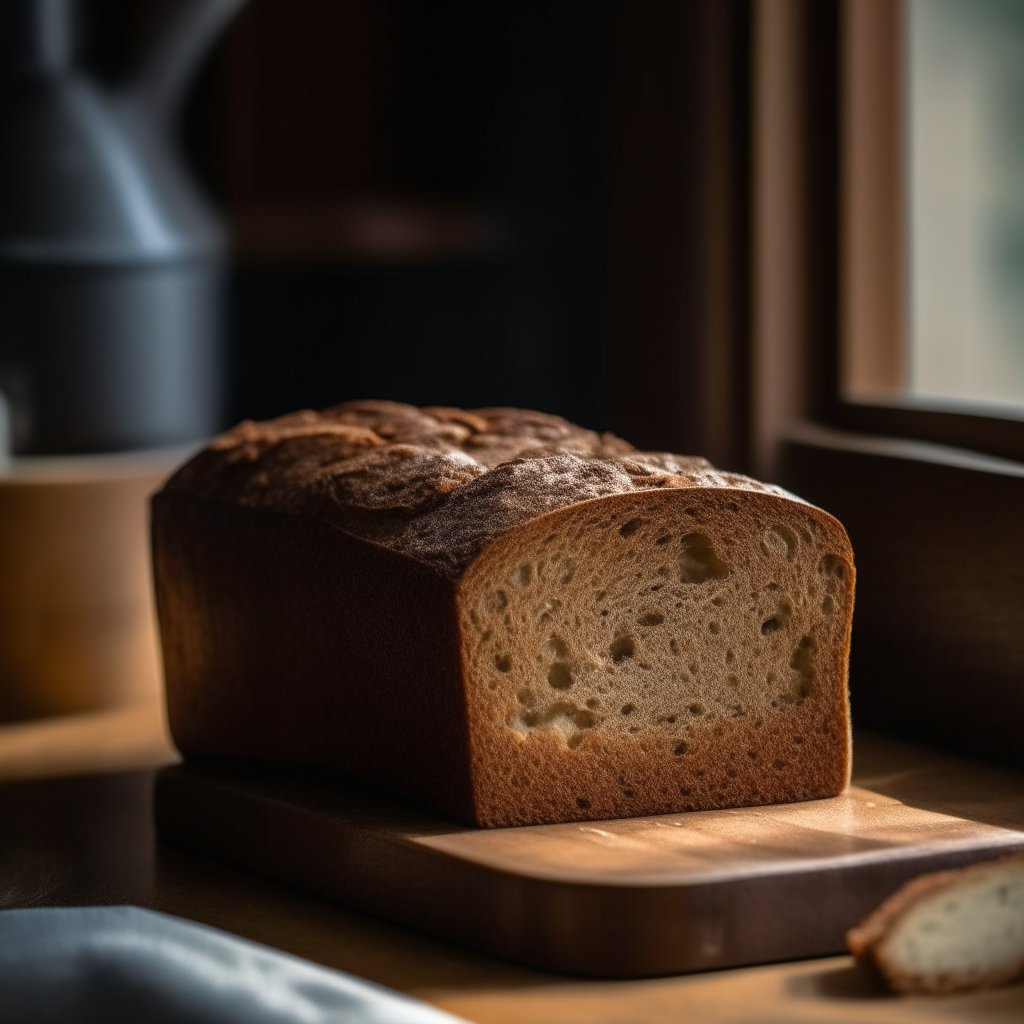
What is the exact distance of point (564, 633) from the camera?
3.34 feet

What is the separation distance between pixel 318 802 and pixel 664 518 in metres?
0.31

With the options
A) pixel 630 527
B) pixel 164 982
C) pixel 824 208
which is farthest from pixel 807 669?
pixel 824 208

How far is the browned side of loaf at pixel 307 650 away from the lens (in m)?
1.03

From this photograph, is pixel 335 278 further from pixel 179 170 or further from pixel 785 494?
pixel 785 494

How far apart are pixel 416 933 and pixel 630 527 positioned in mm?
294

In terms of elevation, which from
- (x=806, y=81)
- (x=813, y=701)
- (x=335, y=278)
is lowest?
(x=813, y=701)

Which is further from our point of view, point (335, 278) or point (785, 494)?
point (335, 278)

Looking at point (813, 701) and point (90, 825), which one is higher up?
point (813, 701)

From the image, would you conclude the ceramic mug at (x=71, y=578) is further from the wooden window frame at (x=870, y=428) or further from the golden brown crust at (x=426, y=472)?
the wooden window frame at (x=870, y=428)

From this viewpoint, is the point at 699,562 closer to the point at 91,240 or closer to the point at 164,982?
the point at 164,982

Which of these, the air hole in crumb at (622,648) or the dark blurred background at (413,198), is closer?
the air hole in crumb at (622,648)

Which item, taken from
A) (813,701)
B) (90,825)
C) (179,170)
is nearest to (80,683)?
(90,825)

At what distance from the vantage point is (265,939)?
3.13 feet

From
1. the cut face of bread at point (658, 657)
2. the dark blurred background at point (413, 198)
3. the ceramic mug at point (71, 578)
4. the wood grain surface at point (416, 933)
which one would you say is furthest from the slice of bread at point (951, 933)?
the dark blurred background at point (413, 198)
